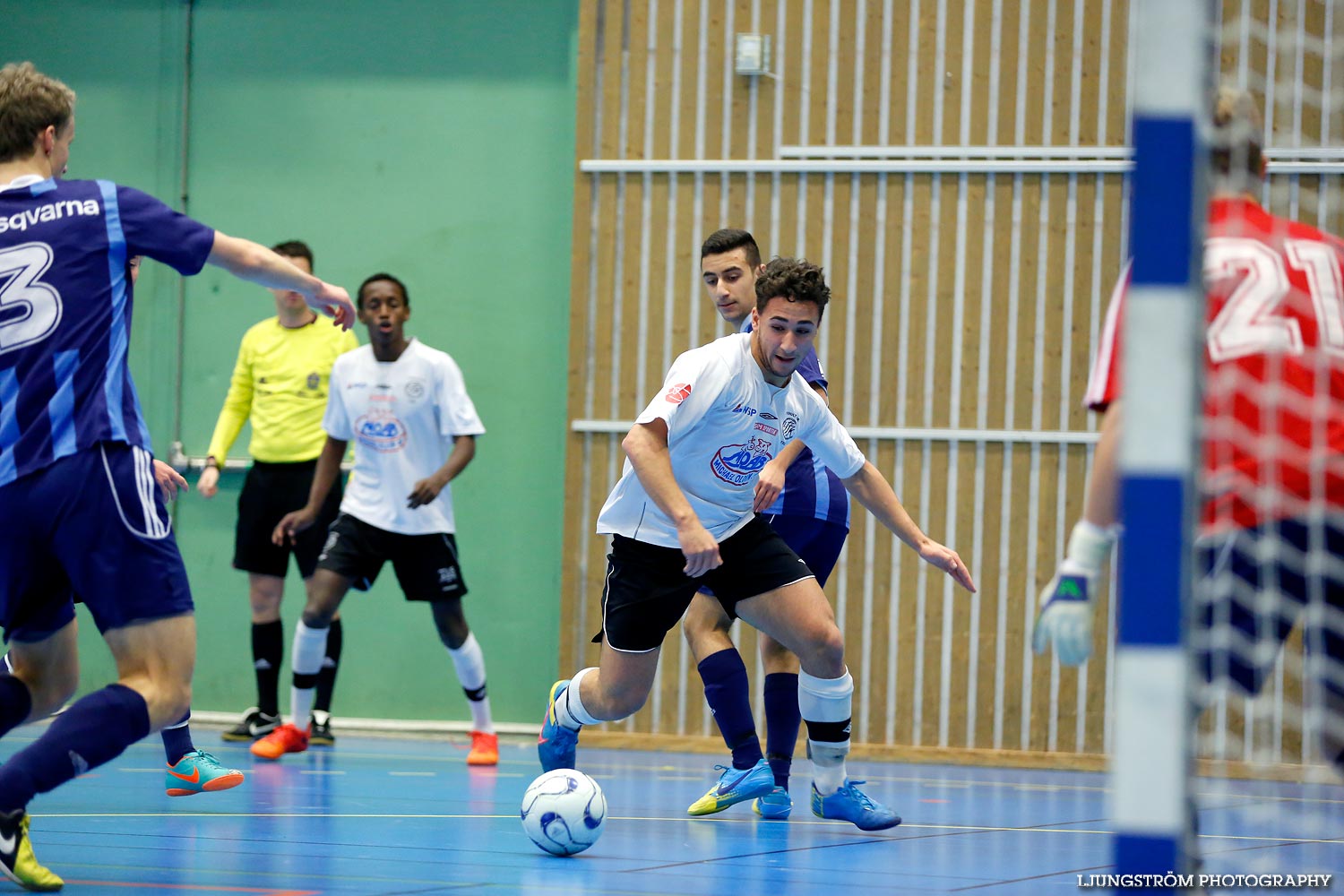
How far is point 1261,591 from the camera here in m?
3.22

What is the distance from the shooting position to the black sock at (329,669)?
27.7 feet

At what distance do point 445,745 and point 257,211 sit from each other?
380cm

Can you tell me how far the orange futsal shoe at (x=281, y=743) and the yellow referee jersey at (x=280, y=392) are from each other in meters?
1.63

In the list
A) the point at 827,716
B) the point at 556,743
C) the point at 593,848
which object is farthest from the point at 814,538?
the point at 593,848

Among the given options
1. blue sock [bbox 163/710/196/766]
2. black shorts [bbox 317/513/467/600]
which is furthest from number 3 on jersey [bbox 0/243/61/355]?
black shorts [bbox 317/513/467/600]

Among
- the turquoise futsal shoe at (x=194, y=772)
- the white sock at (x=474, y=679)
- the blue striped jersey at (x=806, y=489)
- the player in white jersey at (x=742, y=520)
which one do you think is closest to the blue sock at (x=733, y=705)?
the player in white jersey at (x=742, y=520)

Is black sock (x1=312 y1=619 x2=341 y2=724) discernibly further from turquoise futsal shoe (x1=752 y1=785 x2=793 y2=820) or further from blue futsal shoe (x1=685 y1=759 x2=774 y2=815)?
turquoise futsal shoe (x1=752 y1=785 x2=793 y2=820)

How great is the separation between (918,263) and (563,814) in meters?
5.29

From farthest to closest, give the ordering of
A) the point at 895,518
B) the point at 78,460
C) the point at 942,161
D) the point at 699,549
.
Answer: the point at 942,161, the point at 895,518, the point at 699,549, the point at 78,460

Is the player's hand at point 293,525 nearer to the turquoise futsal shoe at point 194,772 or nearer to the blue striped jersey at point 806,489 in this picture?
the turquoise futsal shoe at point 194,772

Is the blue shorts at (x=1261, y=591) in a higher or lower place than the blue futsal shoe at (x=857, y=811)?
higher

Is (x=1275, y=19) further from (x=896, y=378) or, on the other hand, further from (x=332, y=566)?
(x=332, y=566)

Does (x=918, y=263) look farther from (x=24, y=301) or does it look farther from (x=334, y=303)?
(x=24, y=301)

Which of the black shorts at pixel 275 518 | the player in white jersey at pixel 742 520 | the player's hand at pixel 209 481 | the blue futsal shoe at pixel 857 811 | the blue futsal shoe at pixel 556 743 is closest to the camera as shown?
the player in white jersey at pixel 742 520
